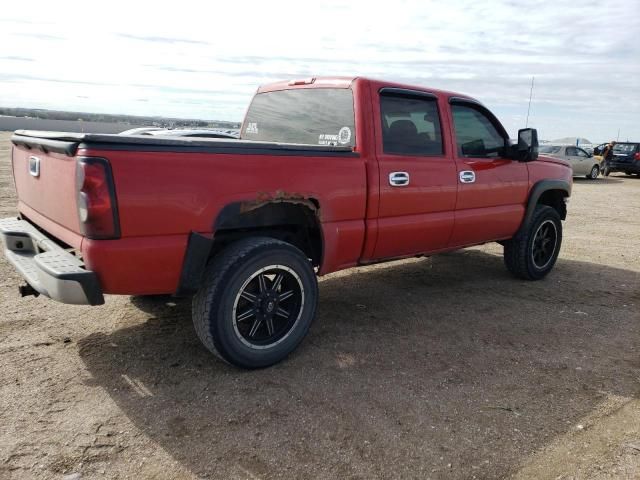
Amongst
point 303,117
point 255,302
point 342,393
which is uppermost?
point 303,117

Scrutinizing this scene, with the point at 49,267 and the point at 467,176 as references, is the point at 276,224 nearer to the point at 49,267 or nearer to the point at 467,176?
the point at 49,267

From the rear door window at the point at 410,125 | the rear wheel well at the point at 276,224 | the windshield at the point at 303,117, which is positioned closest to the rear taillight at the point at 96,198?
the rear wheel well at the point at 276,224

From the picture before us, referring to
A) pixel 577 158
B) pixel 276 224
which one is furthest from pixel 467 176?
pixel 577 158

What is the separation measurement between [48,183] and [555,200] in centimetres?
541

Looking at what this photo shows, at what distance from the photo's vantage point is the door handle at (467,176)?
4.78 m

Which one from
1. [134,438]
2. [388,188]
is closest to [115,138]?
[134,438]

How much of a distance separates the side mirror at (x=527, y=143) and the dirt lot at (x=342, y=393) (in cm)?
145

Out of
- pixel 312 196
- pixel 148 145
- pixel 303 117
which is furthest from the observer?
pixel 303 117

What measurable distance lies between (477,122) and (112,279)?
3702 millimetres

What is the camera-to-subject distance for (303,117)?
4520 millimetres

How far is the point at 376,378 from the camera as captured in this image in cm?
350

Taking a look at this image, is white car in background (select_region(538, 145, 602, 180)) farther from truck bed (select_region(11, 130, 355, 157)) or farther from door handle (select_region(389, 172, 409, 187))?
truck bed (select_region(11, 130, 355, 157))

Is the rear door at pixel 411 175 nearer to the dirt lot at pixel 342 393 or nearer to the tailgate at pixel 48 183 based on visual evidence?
the dirt lot at pixel 342 393

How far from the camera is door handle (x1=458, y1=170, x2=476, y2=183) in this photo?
478cm
